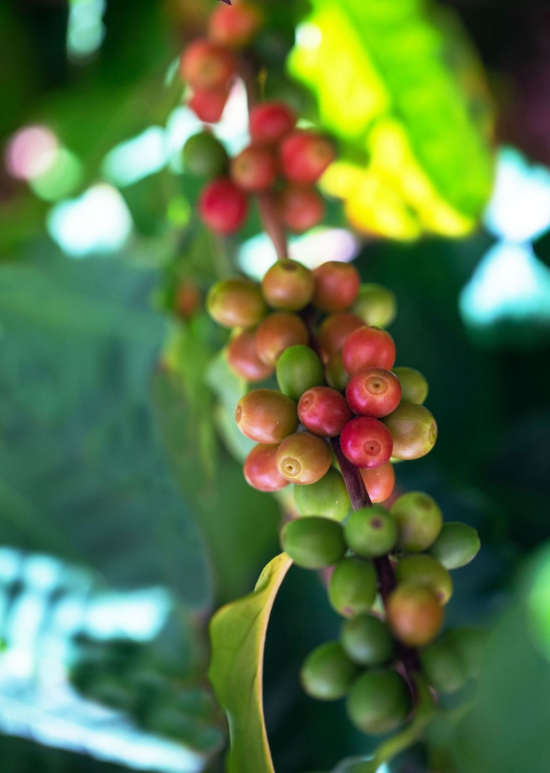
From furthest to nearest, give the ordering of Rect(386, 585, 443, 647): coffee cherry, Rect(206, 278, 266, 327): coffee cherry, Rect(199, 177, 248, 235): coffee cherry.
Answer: Rect(199, 177, 248, 235): coffee cherry
Rect(206, 278, 266, 327): coffee cherry
Rect(386, 585, 443, 647): coffee cherry

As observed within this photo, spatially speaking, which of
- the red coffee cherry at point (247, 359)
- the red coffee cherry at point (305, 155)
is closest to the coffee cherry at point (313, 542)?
the red coffee cherry at point (247, 359)

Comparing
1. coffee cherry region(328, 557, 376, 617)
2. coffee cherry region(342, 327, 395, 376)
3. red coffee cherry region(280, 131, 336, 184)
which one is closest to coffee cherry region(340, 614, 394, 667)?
coffee cherry region(328, 557, 376, 617)

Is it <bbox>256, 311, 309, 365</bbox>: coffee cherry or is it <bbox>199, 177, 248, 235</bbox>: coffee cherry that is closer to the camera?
<bbox>256, 311, 309, 365</bbox>: coffee cherry

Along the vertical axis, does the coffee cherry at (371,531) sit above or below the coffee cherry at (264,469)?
below

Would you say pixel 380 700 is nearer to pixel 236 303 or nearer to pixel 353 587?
pixel 353 587

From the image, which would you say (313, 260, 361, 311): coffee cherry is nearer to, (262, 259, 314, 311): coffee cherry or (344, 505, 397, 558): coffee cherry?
(262, 259, 314, 311): coffee cherry

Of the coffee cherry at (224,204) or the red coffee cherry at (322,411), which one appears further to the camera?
the coffee cherry at (224,204)

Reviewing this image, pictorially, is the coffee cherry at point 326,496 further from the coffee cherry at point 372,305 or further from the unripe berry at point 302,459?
the coffee cherry at point 372,305
